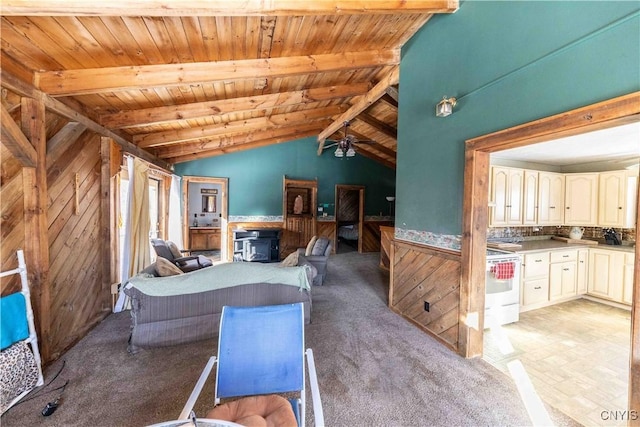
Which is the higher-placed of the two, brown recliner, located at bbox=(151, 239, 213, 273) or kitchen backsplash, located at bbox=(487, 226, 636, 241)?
kitchen backsplash, located at bbox=(487, 226, 636, 241)

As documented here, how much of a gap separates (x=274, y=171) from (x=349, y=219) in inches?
167

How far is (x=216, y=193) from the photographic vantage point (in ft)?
27.8

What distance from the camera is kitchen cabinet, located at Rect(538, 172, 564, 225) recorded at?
4004 millimetres

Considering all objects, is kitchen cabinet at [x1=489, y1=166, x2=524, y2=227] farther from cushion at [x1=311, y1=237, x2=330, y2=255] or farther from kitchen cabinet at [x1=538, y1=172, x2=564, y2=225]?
cushion at [x1=311, y1=237, x2=330, y2=255]

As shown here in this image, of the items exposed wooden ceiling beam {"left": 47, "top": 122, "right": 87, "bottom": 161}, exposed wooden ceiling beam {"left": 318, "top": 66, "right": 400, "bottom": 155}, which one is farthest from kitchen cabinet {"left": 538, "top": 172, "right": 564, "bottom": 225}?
exposed wooden ceiling beam {"left": 47, "top": 122, "right": 87, "bottom": 161}

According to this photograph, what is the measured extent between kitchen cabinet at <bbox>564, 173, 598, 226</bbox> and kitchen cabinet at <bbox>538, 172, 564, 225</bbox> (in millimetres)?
84

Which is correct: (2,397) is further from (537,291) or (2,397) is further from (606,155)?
(606,155)

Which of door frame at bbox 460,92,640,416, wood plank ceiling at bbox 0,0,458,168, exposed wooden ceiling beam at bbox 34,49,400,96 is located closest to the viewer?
wood plank ceiling at bbox 0,0,458,168

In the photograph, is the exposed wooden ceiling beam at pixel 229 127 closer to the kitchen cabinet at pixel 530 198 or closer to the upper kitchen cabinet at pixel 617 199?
the kitchen cabinet at pixel 530 198

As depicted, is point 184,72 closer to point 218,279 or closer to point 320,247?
point 218,279

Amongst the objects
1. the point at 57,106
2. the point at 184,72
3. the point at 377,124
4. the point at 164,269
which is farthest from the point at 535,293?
the point at 57,106

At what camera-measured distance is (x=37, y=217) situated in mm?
2094

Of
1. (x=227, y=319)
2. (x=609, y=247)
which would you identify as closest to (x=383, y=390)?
(x=227, y=319)

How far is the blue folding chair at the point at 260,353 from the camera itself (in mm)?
1491
